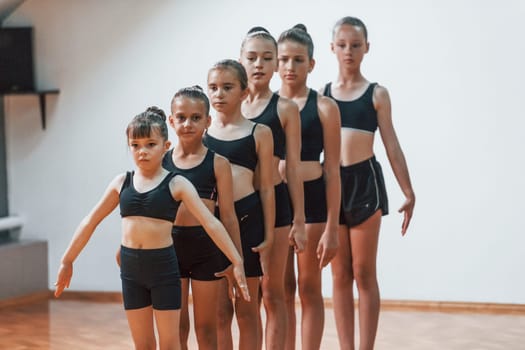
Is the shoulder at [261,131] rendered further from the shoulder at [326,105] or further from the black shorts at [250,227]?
the shoulder at [326,105]

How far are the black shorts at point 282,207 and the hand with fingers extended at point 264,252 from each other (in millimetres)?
173

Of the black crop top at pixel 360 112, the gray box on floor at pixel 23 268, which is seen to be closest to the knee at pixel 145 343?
the black crop top at pixel 360 112

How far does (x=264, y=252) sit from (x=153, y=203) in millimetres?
505

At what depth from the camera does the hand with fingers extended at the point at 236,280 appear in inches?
130

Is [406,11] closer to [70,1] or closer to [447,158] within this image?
[447,158]

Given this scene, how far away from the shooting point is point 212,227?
3.30 metres

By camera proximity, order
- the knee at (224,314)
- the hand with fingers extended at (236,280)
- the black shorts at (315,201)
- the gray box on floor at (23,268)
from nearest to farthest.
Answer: the hand with fingers extended at (236,280) → the knee at (224,314) → the black shorts at (315,201) → the gray box on floor at (23,268)

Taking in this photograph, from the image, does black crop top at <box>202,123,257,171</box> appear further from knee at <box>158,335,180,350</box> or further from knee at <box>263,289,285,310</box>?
knee at <box>158,335,180,350</box>

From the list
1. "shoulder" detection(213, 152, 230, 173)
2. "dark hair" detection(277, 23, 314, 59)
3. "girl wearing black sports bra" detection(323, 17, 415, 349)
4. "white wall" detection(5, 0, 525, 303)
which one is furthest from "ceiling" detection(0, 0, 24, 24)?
"shoulder" detection(213, 152, 230, 173)

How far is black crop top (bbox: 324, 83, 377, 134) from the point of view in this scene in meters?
4.41

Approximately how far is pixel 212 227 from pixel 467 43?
3.41 meters

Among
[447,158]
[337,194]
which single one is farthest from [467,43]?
[337,194]

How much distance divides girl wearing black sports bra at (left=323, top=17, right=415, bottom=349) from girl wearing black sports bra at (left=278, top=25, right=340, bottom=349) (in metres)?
0.24

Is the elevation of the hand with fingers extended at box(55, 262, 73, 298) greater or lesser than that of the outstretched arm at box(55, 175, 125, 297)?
lesser
